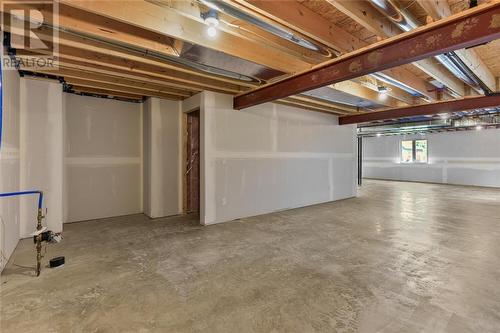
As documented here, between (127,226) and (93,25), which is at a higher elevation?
(93,25)

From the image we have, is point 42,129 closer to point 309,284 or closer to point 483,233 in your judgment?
point 309,284

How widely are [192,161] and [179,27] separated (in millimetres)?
3359

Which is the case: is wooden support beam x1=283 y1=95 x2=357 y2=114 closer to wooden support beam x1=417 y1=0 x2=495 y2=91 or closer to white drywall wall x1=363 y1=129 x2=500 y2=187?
wooden support beam x1=417 y1=0 x2=495 y2=91

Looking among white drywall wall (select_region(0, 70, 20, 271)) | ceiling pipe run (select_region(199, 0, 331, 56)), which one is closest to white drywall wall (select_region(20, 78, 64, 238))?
white drywall wall (select_region(0, 70, 20, 271))

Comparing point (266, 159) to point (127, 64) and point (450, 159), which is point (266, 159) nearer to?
point (127, 64)

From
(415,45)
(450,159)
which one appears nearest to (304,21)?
(415,45)

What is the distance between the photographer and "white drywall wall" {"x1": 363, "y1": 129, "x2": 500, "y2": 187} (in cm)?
960

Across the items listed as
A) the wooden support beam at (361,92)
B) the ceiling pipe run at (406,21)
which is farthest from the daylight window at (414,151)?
the ceiling pipe run at (406,21)

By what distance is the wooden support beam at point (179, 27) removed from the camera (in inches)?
78.4

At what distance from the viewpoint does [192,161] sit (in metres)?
5.40

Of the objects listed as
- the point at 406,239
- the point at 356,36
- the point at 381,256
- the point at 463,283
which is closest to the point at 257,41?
the point at 356,36

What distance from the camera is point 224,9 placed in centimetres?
194

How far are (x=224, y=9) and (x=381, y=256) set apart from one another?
10.2 ft

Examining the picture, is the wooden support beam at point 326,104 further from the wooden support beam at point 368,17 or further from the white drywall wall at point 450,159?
the white drywall wall at point 450,159
